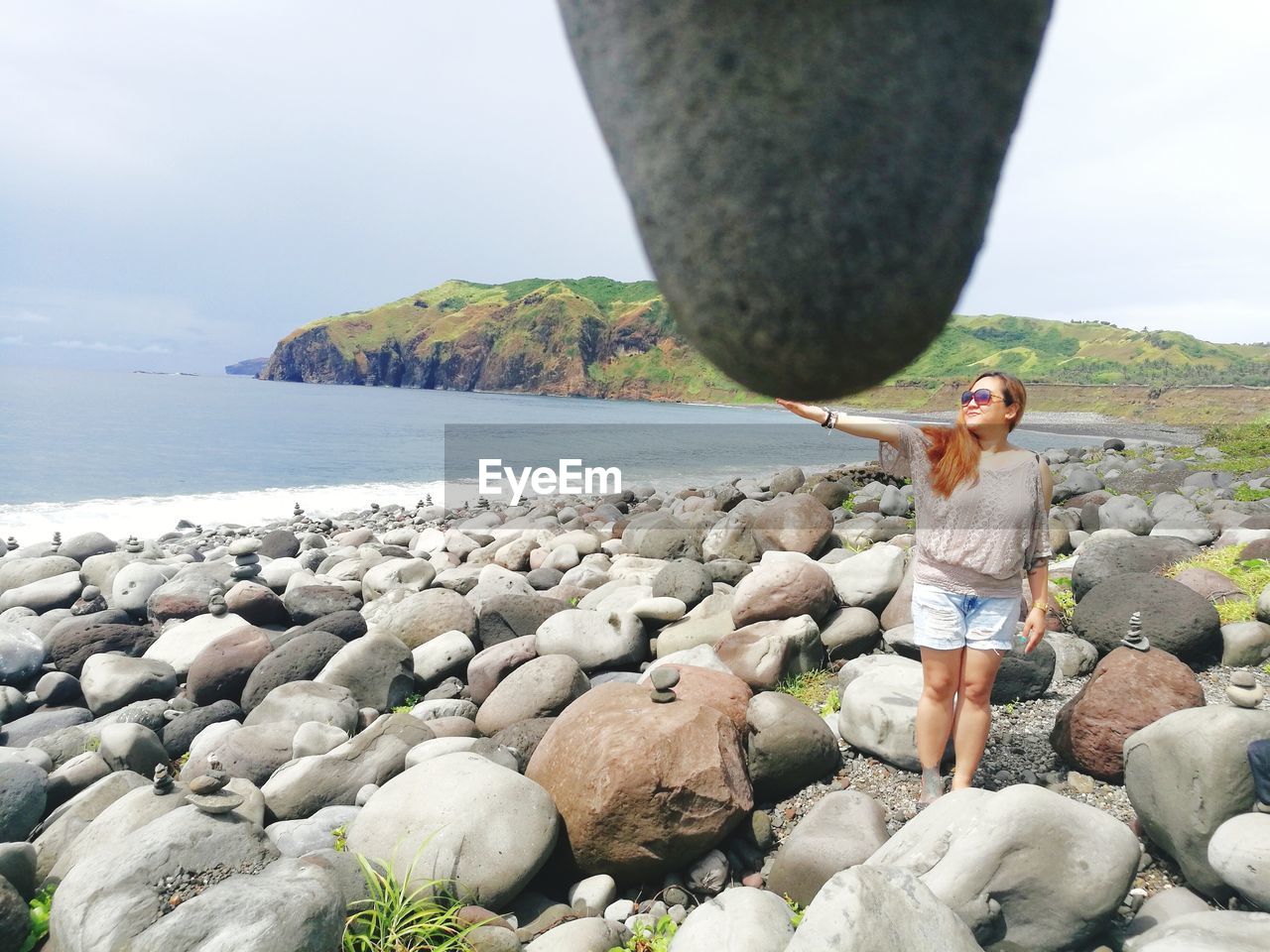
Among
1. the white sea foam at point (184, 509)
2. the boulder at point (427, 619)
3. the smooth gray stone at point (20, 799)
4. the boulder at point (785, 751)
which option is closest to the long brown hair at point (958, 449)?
the boulder at point (785, 751)

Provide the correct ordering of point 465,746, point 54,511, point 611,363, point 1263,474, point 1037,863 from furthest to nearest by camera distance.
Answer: point 611,363 → point 54,511 → point 1263,474 → point 465,746 → point 1037,863

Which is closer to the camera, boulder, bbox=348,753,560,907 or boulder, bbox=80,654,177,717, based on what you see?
boulder, bbox=348,753,560,907

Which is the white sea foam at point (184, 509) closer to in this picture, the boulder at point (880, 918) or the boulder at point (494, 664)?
the boulder at point (494, 664)

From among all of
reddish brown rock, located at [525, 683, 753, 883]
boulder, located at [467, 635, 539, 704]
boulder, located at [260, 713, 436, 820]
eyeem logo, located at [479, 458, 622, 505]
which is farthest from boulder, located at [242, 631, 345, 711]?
eyeem logo, located at [479, 458, 622, 505]

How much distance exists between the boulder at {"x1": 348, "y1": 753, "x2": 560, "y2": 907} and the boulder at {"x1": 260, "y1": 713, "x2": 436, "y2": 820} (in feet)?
2.19

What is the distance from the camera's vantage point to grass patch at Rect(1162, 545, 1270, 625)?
5758mm

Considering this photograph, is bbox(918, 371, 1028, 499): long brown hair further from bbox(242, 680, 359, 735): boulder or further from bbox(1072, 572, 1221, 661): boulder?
bbox(242, 680, 359, 735): boulder

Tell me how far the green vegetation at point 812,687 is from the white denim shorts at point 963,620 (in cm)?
177

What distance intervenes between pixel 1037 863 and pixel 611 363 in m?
74.2

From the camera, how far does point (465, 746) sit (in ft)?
15.9

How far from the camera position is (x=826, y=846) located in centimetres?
378

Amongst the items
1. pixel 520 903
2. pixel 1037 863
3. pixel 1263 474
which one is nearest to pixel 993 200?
pixel 1037 863

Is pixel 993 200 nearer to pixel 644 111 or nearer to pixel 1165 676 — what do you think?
pixel 644 111

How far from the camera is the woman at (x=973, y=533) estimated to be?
3.62 m
